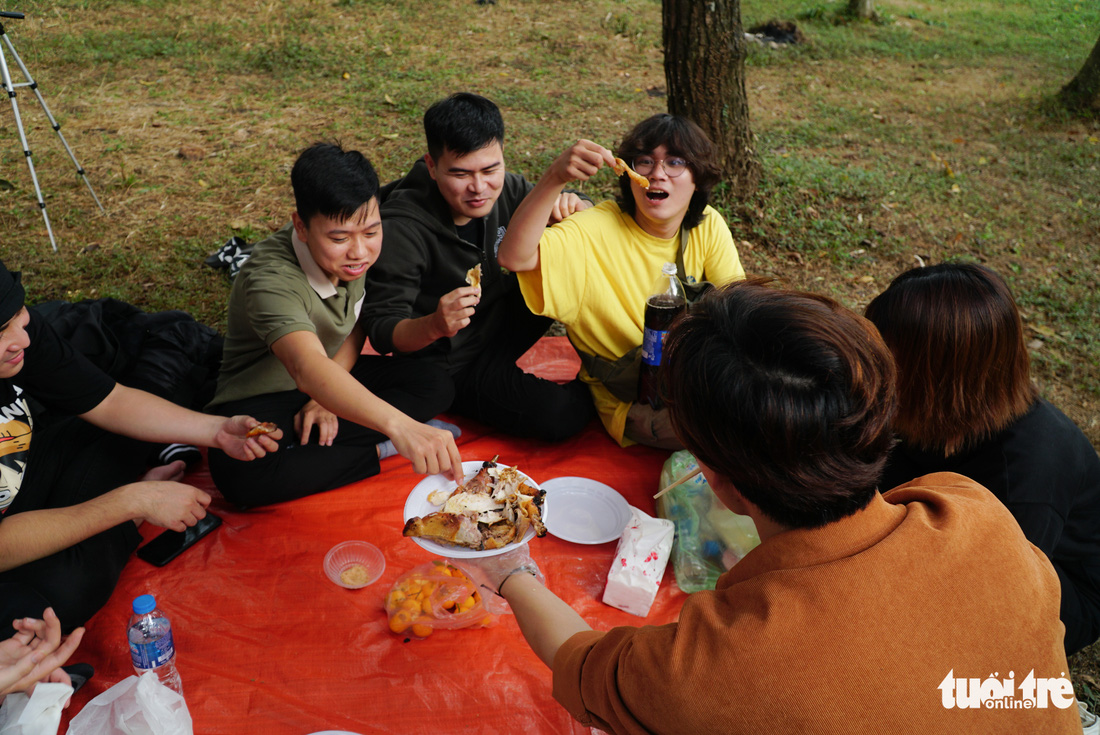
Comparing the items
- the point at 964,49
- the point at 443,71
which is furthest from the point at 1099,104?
the point at 443,71

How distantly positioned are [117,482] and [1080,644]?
3.37m

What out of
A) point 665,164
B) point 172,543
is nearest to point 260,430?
point 172,543

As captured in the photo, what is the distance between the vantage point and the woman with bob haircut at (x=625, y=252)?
9.78 feet

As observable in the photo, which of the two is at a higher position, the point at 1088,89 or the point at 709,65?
the point at 709,65

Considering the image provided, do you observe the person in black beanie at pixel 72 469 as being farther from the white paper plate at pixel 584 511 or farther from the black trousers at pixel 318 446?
the white paper plate at pixel 584 511

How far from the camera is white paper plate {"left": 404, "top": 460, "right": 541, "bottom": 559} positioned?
2.16 meters

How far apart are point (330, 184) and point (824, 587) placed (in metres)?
2.15

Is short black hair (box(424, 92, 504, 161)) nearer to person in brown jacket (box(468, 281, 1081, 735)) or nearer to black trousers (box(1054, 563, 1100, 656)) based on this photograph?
person in brown jacket (box(468, 281, 1081, 735))

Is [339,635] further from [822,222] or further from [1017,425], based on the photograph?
[822,222]

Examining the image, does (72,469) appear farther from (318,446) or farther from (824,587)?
(824,587)

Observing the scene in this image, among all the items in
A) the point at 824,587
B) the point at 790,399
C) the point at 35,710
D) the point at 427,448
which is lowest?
the point at 35,710

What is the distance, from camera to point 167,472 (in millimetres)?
2990

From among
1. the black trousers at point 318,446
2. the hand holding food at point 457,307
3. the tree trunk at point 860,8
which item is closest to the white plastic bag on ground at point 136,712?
the black trousers at point 318,446

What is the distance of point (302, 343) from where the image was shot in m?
2.61
